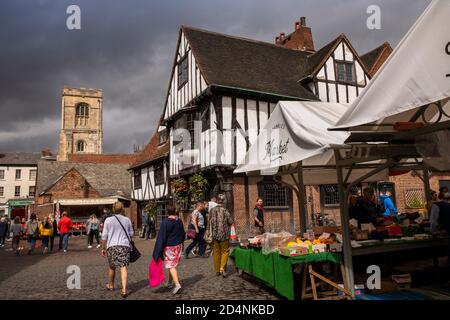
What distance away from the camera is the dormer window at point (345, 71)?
1983cm

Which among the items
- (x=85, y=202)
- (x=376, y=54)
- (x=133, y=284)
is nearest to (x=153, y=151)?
(x=85, y=202)

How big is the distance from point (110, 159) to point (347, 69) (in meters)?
45.0

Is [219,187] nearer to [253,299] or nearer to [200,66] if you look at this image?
[200,66]

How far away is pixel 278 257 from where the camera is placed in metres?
5.73

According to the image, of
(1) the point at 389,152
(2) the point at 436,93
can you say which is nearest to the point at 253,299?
(1) the point at 389,152

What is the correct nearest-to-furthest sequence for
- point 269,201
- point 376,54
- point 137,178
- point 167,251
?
point 167,251, point 269,201, point 376,54, point 137,178

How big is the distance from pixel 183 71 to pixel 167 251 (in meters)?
14.9

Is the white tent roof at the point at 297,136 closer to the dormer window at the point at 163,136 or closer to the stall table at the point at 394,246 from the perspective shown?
the stall table at the point at 394,246

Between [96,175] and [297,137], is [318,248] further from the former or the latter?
[96,175]

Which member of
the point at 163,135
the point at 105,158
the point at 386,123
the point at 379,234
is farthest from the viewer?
the point at 105,158

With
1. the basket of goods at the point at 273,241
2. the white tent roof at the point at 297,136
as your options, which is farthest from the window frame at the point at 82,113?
the basket of goods at the point at 273,241

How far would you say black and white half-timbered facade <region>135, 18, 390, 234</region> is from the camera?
16.5 m

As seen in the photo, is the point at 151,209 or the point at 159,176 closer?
the point at 151,209

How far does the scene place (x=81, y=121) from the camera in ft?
268
